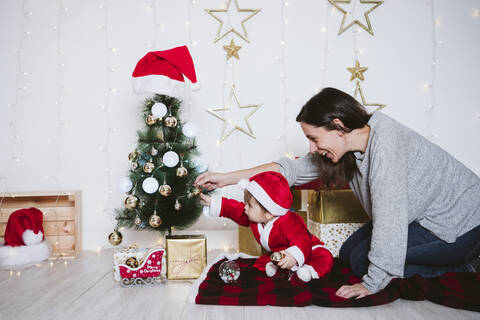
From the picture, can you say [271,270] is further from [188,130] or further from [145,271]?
[188,130]

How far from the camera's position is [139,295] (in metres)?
1.43

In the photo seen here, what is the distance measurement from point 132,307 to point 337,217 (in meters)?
1.18

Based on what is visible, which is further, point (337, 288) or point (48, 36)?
point (48, 36)

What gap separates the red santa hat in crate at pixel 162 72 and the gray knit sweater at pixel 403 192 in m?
0.96

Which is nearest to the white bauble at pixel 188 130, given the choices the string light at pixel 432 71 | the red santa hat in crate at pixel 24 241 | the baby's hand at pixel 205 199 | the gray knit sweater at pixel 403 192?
the baby's hand at pixel 205 199

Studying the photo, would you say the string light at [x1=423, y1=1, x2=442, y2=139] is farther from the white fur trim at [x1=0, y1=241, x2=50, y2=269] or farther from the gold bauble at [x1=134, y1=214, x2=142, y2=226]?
the white fur trim at [x1=0, y1=241, x2=50, y2=269]

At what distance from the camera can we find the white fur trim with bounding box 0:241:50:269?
1.84 metres

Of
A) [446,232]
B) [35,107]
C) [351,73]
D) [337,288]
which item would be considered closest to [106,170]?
[35,107]

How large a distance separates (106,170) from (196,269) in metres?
1.15

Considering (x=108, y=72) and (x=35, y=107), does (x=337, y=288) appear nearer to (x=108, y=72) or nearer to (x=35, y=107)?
(x=108, y=72)

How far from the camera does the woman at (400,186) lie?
128cm

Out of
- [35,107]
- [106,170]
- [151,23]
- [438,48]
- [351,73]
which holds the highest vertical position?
→ [151,23]

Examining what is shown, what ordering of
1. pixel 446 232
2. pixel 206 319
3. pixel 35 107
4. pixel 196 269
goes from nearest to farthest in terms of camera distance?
pixel 206 319 < pixel 446 232 < pixel 196 269 < pixel 35 107

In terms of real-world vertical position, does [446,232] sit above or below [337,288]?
above
